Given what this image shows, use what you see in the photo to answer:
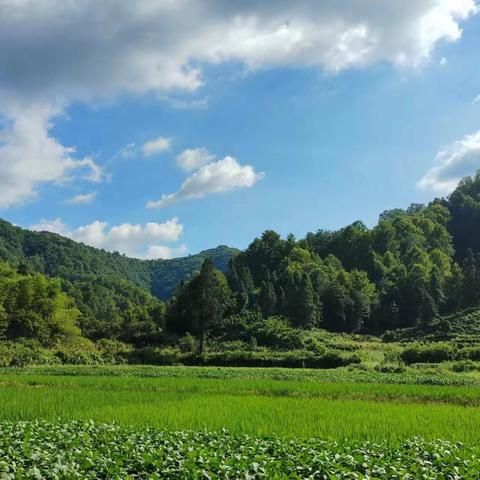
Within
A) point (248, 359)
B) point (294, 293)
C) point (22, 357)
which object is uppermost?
point (294, 293)

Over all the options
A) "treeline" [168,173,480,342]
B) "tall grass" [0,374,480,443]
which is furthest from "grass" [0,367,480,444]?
"treeline" [168,173,480,342]

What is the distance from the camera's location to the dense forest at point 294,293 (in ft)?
249

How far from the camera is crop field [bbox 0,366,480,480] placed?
412 inches

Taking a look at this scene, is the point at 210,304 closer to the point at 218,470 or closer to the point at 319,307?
the point at 319,307

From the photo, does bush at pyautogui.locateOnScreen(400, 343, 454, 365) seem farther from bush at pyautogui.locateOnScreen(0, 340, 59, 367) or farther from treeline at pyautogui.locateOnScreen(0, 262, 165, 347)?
treeline at pyautogui.locateOnScreen(0, 262, 165, 347)

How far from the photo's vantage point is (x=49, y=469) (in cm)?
1022

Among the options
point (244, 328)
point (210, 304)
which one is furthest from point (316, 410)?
point (244, 328)

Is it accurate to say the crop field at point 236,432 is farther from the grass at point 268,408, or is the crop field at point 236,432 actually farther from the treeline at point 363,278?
the treeline at point 363,278

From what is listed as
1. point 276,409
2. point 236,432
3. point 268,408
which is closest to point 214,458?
point 236,432

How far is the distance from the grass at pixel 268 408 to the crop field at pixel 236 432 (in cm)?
4

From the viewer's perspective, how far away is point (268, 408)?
20828 mm

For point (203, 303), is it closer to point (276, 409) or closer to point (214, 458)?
point (276, 409)

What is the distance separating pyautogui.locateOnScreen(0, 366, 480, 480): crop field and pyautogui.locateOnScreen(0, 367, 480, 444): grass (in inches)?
1.7

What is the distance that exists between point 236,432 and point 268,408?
5.43 meters
